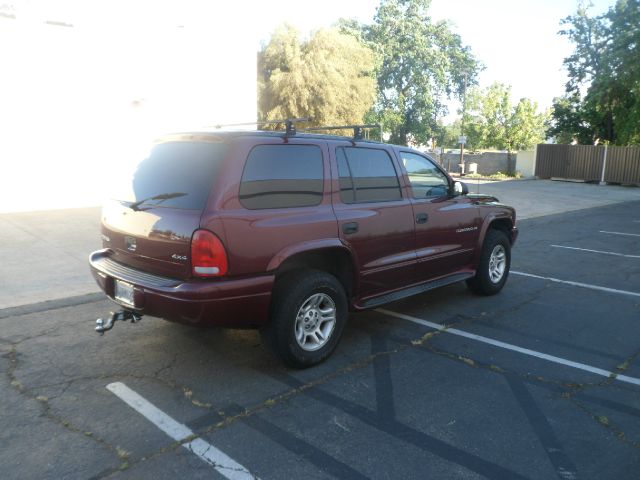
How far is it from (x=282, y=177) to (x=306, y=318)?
3.59 ft

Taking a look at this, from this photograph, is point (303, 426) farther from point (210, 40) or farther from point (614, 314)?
point (210, 40)

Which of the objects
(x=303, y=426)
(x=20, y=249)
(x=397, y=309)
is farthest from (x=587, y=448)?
(x=20, y=249)

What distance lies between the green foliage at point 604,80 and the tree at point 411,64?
11464 millimetres

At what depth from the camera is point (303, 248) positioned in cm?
393

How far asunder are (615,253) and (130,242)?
847cm

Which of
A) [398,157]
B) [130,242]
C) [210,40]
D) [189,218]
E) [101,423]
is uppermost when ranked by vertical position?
[210,40]

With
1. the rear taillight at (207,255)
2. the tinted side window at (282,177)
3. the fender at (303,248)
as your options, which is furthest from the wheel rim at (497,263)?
the rear taillight at (207,255)

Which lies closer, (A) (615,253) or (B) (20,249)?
(B) (20,249)

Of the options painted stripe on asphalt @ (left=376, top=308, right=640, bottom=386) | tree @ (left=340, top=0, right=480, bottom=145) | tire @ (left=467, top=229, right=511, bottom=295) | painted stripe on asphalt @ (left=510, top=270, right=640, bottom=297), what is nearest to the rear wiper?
painted stripe on asphalt @ (left=376, top=308, right=640, bottom=386)

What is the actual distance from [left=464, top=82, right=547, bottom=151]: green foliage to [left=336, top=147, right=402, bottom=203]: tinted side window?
33643 mm

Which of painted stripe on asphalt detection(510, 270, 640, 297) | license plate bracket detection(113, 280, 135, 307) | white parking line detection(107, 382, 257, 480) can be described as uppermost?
license plate bracket detection(113, 280, 135, 307)

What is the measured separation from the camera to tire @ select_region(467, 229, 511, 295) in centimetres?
601

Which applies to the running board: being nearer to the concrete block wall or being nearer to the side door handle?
the side door handle

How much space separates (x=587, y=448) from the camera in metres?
3.11
